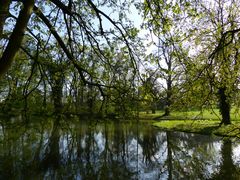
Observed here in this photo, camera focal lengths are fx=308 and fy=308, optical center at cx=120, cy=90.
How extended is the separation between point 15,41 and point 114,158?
1449 cm

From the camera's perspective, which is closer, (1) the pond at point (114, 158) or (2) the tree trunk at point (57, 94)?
(2) the tree trunk at point (57, 94)

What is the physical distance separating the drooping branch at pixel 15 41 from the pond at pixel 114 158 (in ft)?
11.8

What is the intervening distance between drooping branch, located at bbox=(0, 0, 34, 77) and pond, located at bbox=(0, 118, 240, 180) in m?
3.60

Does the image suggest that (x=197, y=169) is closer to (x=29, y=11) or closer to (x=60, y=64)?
(x=60, y=64)

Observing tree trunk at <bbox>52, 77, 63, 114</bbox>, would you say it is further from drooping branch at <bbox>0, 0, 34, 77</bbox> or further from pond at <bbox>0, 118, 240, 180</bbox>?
drooping branch at <bbox>0, 0, 34, 77</bbox>

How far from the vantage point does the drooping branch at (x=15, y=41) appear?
4.75 m

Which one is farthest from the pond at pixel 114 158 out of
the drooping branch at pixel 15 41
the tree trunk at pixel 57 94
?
the drooping branch at pixel 15 41

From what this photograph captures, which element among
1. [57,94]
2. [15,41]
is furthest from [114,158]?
[15,41]

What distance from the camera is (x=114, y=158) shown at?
1841 cm

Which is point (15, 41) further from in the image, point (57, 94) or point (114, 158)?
point (114, 158)

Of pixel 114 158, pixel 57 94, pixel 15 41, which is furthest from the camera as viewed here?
pixel 114 158

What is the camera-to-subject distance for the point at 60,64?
8.09 m

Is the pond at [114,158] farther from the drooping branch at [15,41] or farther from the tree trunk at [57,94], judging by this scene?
the drooping branch at [15,41]

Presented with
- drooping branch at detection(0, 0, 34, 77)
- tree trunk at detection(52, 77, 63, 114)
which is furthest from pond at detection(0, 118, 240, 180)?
drooping branch at detection(0, 0, 34, 77)
